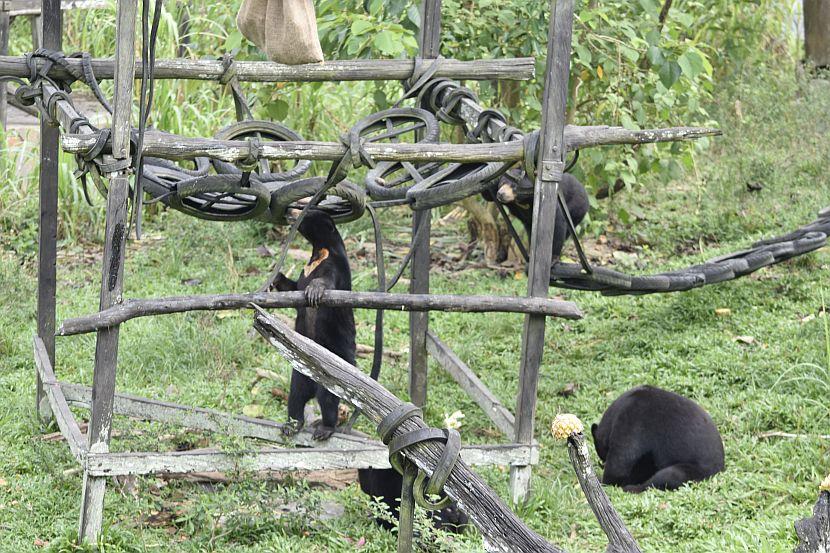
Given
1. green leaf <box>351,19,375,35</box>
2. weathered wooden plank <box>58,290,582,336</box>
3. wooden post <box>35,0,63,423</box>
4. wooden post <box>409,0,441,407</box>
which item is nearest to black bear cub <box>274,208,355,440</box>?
wooden post <box>409,0,441,407</box>

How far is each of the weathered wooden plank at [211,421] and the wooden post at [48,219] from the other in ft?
1.52

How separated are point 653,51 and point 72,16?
7965 mm

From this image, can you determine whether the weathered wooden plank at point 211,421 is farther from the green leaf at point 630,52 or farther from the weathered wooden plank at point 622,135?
the green leaf at point 630,52

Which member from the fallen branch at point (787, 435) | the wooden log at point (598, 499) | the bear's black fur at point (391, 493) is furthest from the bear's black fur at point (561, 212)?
the wooden log at point (598, 499)

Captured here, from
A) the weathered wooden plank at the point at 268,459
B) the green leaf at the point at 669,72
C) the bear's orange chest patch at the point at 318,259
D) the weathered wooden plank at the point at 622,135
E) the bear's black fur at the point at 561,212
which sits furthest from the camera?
the green leaf at the point at 669,72

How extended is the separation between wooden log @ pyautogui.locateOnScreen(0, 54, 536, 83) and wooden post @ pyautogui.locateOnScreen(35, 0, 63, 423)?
28cm

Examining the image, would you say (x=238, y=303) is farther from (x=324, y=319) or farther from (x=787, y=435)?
(x=787, y=435)

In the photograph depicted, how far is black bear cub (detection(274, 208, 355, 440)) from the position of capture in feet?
17.7

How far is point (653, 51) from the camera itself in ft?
22.5

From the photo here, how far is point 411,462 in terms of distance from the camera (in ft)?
7.20

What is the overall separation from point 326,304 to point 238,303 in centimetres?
42

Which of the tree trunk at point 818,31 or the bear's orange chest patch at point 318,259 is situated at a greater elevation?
the tree trunk at point 818,31

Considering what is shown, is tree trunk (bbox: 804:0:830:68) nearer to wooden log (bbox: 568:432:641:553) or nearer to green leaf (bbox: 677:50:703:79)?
green leaf (bbox: 677:50:703:79)

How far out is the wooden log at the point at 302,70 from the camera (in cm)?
544
